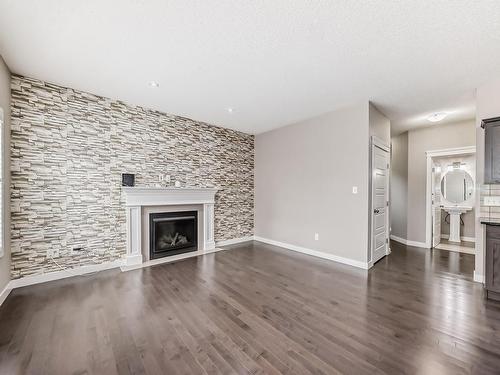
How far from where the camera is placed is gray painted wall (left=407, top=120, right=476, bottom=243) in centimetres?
484

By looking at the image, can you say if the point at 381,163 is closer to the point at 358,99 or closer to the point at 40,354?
the point at 358,99

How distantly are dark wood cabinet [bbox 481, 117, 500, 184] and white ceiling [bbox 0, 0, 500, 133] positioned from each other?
24.5 inches

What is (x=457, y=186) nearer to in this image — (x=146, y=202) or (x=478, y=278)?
(x=478, y=278)

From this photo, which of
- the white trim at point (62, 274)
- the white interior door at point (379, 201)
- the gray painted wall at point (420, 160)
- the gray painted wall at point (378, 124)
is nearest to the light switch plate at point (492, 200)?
the white interior door at point (379, 201)

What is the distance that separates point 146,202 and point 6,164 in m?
1.81

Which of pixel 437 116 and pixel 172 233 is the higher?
pixel 437 116

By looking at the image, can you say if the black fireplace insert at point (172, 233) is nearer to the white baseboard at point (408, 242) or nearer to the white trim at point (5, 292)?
the white trim at point (5, 292)

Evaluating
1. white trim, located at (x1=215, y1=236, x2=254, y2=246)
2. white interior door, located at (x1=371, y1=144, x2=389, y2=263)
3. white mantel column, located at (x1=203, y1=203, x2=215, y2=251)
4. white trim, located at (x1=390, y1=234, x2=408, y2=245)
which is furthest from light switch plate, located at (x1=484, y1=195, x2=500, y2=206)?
white mantel column, located at (x1=203, y1=203, x2=215, y2=251)

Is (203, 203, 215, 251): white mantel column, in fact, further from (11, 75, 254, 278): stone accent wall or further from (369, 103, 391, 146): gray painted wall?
(369, 103, 391, 146): gray painted wall

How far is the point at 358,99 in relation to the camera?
11.9 feet

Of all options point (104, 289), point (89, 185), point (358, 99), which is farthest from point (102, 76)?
point (358, 99)

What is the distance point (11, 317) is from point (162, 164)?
2859mm

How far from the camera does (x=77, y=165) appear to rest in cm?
343

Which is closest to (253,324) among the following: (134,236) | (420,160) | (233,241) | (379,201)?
(134,236)
